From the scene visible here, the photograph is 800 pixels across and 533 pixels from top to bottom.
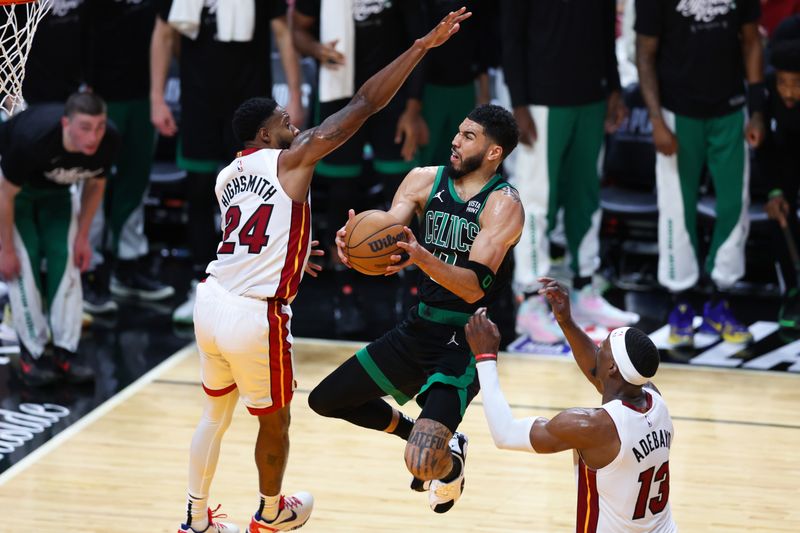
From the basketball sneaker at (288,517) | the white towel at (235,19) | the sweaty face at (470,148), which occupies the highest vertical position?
the white towel at (235,19)

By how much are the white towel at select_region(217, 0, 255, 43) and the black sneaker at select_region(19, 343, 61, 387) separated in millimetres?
2524

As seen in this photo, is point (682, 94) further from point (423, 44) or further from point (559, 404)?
point (423, 44)

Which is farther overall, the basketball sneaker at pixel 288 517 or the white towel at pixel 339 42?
the white towel at pixel 339 42

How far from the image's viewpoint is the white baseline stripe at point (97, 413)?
700 cm

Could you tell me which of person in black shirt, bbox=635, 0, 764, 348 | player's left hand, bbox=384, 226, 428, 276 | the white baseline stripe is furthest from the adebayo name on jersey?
person in black shirt, bbox=635, 0, 764, 348

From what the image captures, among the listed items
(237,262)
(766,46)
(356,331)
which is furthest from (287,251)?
(766,46)

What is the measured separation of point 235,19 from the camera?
900cm

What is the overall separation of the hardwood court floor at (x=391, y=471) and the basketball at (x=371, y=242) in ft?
4.54

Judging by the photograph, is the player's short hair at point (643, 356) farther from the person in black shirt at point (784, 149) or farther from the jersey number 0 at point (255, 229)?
the person in black shirt at point (784, 149)

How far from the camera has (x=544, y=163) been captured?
9055 millimetres

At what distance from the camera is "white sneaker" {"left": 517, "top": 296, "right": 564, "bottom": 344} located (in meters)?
9.12

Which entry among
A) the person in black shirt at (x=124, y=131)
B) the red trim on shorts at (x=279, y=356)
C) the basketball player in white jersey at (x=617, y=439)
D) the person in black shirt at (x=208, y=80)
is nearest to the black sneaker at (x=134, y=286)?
the person in black shirt at (x=124, y=131)

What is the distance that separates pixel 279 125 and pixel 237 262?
2.25 ft

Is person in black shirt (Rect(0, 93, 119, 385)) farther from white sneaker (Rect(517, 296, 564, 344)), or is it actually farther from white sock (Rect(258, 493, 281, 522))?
white sneaker (Rect(517, 296, 564, 344))
